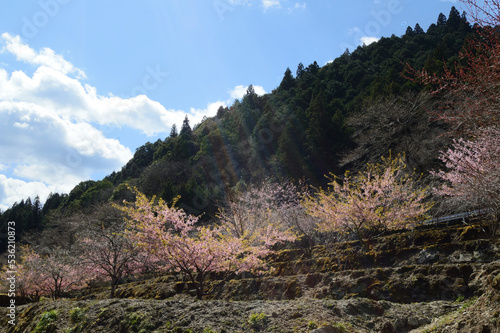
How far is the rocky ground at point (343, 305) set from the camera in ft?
11.7

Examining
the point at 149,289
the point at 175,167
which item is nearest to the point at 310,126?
the point at 175,167

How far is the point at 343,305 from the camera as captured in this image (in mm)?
4074

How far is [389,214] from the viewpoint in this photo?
31.2 feet

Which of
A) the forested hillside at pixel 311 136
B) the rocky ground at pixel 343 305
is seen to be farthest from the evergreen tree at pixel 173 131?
the rocky ground at pixel 343 305

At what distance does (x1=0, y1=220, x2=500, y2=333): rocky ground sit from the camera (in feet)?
11.7

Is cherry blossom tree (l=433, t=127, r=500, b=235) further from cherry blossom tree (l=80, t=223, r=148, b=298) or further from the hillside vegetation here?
cherry blossom tree (l=80, t=223, r=148, b=298)

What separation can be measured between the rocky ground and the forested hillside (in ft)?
50.5

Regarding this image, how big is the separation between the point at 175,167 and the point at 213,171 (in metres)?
6.29

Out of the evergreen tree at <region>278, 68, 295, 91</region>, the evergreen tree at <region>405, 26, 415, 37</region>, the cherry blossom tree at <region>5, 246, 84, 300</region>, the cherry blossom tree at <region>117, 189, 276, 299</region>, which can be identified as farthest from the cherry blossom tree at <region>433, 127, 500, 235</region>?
the evergreen tree at <region>405, 26, 415, 37</region>

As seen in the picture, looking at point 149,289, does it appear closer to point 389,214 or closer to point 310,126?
point 389,214

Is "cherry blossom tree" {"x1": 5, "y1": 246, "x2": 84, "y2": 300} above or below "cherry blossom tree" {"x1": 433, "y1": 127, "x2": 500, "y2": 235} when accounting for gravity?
below

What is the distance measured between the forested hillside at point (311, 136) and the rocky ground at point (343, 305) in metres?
15.4

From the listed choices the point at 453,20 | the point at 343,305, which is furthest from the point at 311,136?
the point at 453,20

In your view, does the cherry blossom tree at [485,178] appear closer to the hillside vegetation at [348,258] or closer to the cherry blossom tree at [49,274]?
the hillside vegetation at [348,258]
